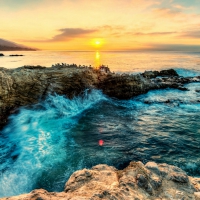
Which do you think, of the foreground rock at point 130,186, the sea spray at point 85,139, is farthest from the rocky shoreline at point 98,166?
the sea spray at point 85,139

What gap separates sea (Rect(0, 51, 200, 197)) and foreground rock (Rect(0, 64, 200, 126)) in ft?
2.81

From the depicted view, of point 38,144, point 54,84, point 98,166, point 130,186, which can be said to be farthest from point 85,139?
point 54,84

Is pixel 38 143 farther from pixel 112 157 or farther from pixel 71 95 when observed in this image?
pixel 71 95

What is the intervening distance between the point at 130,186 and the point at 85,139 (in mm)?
7241

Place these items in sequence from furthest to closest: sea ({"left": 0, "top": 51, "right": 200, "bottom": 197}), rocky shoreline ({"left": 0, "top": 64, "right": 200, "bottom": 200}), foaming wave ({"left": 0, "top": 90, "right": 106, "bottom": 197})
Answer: sea ({"left": 0, "top": 51, "right": 200, "bottom": 197})
foaming wave ({"left": 0, "top": 90, "right": 106, "bottom": 197})
rocky shoreline ({"left": 0, "top": 64, "right": 200, "bottom": 200})

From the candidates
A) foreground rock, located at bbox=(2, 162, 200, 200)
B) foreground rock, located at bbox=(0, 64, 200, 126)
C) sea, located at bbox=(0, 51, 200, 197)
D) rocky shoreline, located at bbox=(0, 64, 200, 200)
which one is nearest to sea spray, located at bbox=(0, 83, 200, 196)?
sea, located at bbox=(0, 51, 200, 197)

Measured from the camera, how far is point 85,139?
12102mm

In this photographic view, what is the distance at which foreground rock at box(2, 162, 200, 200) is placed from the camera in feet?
15.1

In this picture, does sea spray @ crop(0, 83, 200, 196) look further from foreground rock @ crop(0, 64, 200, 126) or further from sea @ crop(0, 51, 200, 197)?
foreground rock @ crop(0, 64, 200, 126)

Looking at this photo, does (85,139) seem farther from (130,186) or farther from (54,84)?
(54,84)

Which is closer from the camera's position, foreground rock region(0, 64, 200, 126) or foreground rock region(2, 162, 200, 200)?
foreground rock region(2, 162, 200, 200)

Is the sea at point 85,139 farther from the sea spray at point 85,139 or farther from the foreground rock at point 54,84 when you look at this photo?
the foreground rock at point 54,84

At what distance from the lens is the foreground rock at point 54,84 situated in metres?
15.4

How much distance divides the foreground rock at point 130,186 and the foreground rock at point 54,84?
1108cm
